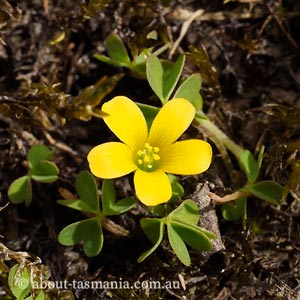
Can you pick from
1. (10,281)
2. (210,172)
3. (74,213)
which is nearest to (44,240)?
(74,213)

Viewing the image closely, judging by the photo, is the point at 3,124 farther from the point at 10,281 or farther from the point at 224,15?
the point at 224,15

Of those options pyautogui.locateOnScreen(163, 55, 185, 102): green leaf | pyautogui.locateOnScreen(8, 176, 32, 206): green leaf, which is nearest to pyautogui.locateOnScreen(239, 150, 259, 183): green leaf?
pyautogui.locateOnScreen(163, 55, 185, 102): green leaf

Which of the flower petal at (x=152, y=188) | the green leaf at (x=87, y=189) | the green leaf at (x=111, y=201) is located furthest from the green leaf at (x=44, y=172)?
the flower petal at (x=152, y=188)

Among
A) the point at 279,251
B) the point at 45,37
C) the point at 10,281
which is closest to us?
the point at 10,281

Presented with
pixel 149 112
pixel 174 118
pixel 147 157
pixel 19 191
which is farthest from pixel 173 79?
pixel 19 191

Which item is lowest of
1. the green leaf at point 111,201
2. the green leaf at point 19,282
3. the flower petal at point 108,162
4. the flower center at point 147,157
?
the green leaf at point 19,282

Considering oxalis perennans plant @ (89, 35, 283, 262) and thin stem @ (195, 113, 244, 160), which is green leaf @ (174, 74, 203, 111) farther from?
thin stem @ (195, 113, 244, 160)

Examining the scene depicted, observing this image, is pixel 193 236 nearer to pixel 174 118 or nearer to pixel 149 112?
pixel 174 118

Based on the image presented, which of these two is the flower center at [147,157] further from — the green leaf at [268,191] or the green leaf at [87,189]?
the green leaf at [268,191]

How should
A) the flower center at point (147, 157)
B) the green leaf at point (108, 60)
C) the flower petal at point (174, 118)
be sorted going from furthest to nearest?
the green leaf at point (108, 60) < the flower center at point (147, 157) < the flower petal at point (174, 118)
